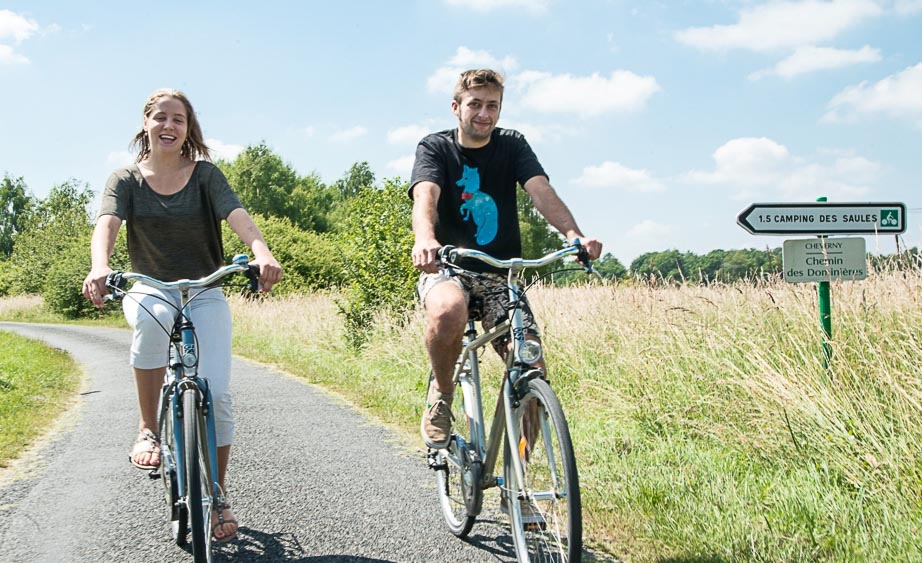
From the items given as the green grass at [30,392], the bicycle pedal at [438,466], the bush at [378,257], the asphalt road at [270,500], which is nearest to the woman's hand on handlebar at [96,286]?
the asphalt road at [270,500]

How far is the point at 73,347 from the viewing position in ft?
58.9

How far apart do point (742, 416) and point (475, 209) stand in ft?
8.35

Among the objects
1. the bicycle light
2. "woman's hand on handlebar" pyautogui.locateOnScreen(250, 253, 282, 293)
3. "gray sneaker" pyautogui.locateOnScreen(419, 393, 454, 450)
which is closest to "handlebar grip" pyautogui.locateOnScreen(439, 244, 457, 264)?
the bicycle light

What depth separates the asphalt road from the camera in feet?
12.4

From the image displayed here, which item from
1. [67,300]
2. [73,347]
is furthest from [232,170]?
[73,347]

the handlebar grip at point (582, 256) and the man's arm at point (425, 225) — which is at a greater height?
the man's arm at point (425, 225)

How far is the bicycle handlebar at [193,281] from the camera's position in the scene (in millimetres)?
3238

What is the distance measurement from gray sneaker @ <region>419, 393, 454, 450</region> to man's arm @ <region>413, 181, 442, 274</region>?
83 centimetres

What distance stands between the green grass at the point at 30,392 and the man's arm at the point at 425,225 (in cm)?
421

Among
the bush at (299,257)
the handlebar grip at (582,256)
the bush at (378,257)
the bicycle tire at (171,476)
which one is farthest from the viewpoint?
the bush at (299,257)

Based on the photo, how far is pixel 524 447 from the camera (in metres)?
3.16

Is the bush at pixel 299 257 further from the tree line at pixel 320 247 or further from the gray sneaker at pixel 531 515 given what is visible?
the gray sneaker at pixel 531 515

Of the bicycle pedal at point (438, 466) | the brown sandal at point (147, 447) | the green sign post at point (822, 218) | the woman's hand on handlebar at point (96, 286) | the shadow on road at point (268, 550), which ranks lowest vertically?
the shadow on road at point (268, 550)

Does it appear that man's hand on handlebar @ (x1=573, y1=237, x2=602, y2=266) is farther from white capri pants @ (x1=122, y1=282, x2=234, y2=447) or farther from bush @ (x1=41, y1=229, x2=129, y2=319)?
bush @ (x1=41, y1=229, x2=129, y2=319)
